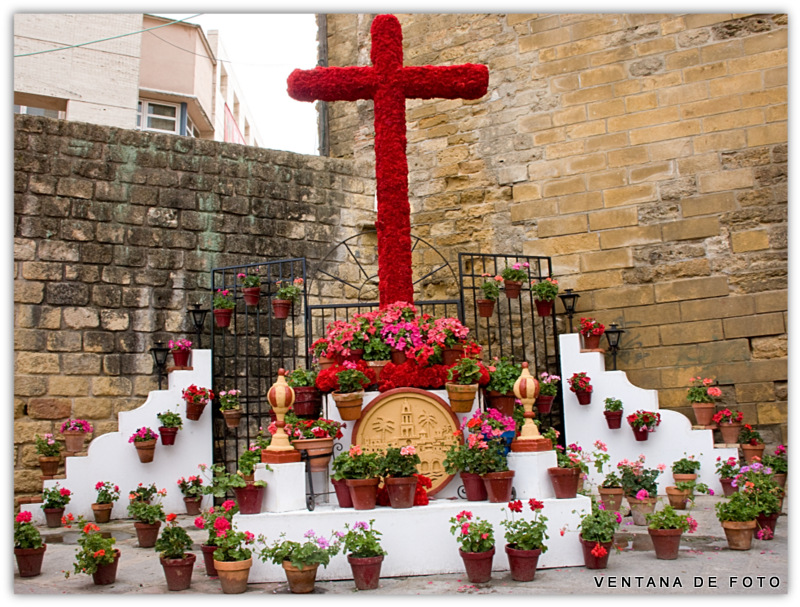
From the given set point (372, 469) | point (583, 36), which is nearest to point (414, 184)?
point (583, 36)

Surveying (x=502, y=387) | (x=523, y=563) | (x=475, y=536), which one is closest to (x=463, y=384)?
(x=502, y=387)

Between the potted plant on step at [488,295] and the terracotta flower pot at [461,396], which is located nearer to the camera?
the terracotta flower pot at [461,396]

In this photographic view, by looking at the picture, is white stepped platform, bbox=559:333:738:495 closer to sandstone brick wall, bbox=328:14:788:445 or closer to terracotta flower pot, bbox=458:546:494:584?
sandstone brick wall, bbox=328:14:788:445

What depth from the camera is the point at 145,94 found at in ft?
43.4

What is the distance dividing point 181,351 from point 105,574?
320cm

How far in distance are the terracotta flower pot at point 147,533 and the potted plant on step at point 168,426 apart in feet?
5.22

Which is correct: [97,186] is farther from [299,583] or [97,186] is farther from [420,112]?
[299,583]

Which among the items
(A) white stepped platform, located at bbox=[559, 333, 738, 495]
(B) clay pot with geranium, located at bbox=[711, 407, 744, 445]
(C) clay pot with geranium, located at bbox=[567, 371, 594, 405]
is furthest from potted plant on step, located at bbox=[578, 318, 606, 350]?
(B) clay pot with geranium, located at bbox=[711, 407, 744, 445]

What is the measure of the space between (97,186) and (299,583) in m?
5.13

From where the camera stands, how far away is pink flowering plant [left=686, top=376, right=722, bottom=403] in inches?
266

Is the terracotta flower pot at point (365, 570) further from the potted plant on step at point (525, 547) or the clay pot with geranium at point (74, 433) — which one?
the clay pot with geranium at point (74, 433)

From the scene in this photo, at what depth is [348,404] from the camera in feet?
15.7

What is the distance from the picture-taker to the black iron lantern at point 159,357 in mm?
7180

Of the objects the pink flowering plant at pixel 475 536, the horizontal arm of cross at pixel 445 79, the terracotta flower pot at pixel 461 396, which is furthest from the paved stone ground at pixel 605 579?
the horizontal arm of cross at pixel 445 79
